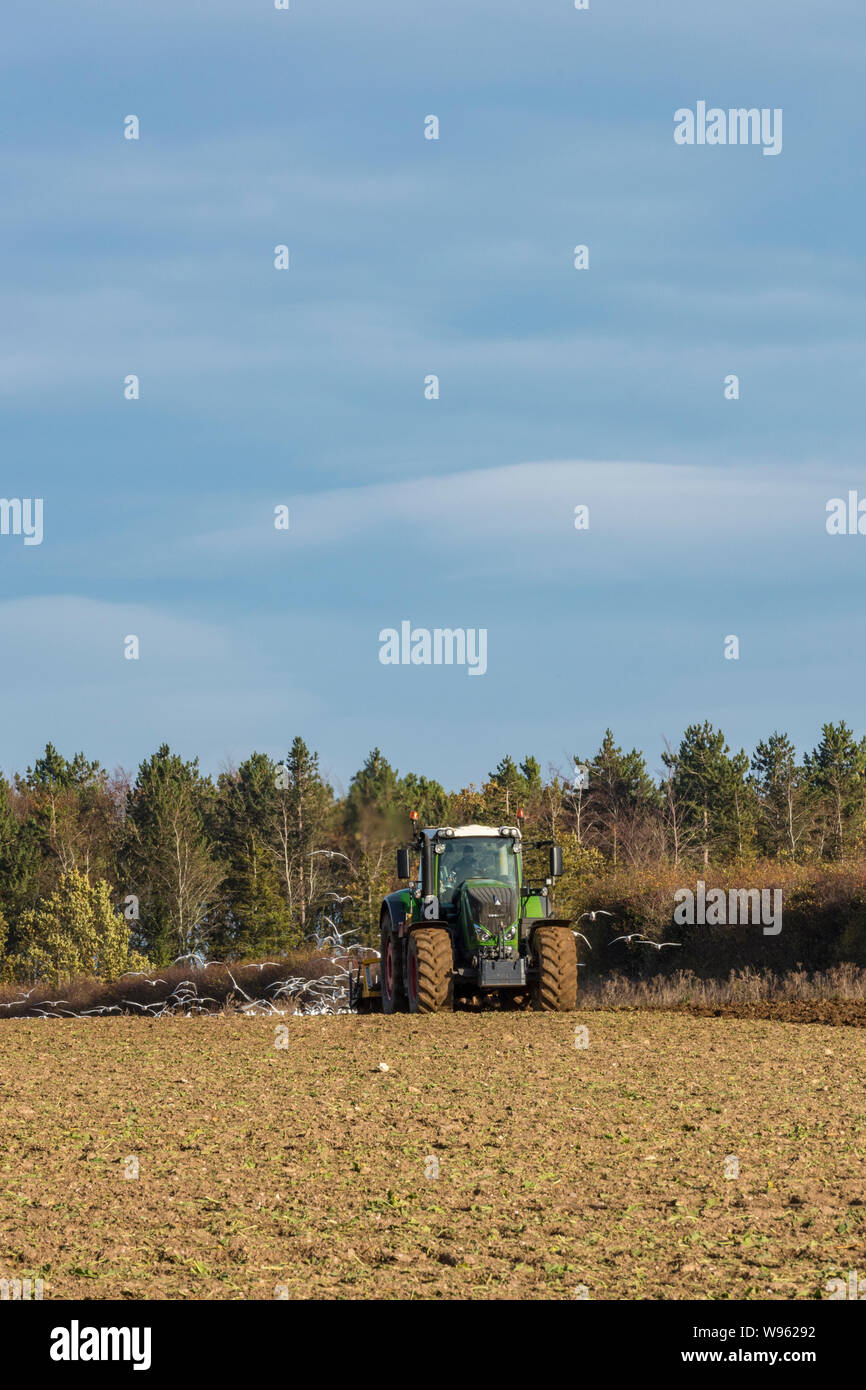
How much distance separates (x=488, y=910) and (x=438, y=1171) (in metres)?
11.3

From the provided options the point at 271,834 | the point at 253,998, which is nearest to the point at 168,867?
the point at 271,834

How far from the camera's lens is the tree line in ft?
207

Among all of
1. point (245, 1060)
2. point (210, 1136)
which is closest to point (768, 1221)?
point (210, 1136)

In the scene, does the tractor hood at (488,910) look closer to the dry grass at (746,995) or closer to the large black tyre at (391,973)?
the large black tyre at (391,973)

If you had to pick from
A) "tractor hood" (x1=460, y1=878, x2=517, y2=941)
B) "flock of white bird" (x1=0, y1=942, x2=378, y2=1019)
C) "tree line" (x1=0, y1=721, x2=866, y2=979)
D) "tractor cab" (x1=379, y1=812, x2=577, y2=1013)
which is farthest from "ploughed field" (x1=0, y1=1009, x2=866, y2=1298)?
"tree line" (x1=0, y1=721, x2=866, y2=979)

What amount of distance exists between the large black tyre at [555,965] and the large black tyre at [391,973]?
96.8 inches

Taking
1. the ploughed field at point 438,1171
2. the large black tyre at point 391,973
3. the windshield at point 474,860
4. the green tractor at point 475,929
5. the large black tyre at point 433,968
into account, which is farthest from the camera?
the large black tyre at point 391,973

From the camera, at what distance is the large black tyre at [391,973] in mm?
22734

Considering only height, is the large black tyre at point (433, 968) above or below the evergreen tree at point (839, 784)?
below

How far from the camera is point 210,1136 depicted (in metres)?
11.0

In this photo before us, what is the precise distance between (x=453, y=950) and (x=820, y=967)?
16.8 m

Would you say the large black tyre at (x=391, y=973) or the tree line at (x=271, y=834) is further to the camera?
the tree line at (x=271, y=834)

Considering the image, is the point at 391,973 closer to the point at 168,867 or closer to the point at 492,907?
the point at 492,907

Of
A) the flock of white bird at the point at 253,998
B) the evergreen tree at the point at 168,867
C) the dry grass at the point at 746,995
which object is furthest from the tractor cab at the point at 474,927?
the evergreen tree at the point at 168,867
